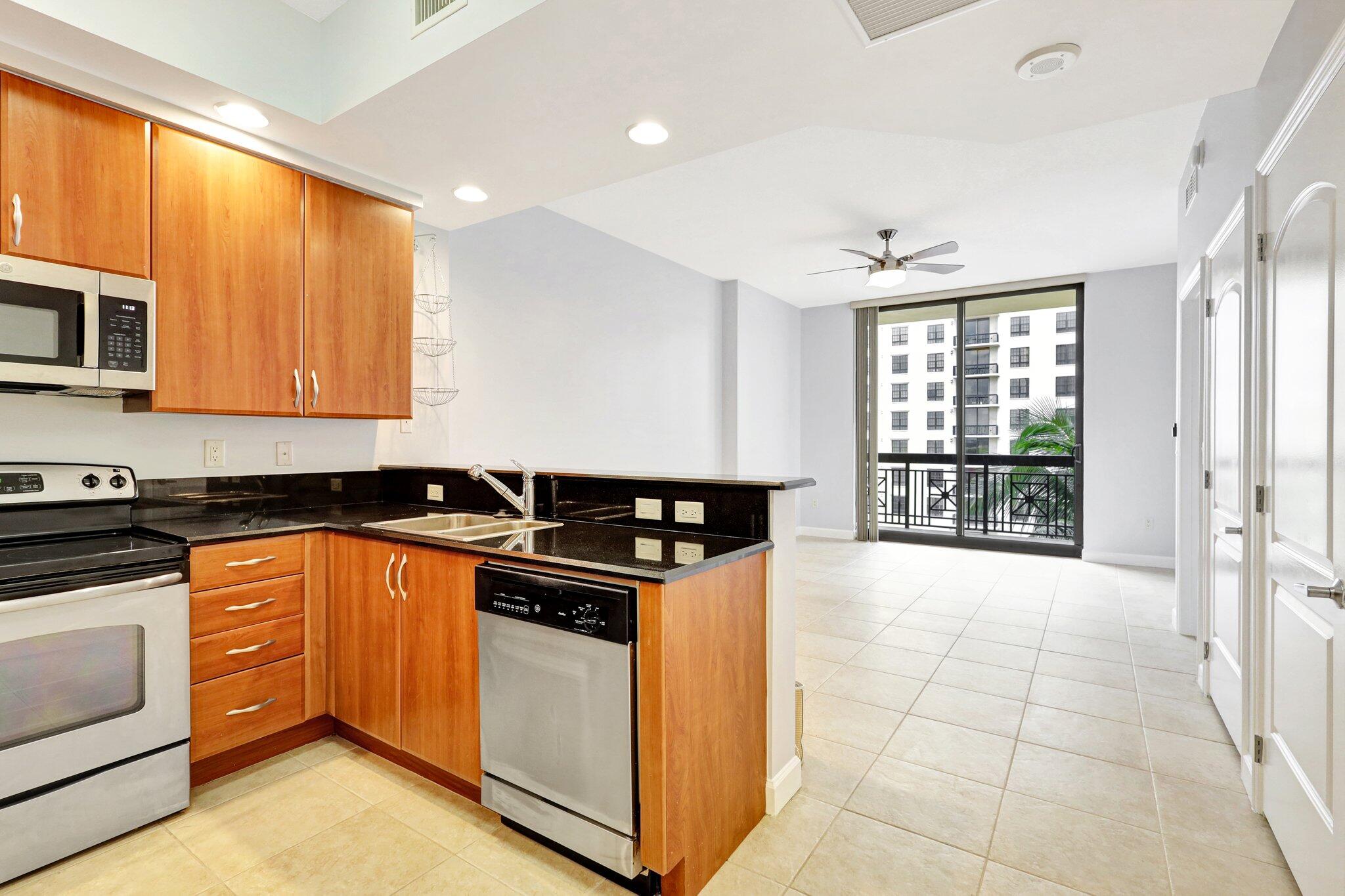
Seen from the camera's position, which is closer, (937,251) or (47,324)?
(47,324)

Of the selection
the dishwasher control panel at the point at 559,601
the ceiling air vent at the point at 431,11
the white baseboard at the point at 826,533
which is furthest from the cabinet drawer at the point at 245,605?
the white baseboard at the point at 826,533

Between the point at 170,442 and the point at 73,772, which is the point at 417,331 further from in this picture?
the point at 73,772

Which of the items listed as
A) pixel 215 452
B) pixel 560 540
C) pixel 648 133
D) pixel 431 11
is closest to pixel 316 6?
pixel 431 11

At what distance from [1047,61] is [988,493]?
5681 mm

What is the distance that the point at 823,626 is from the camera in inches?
160

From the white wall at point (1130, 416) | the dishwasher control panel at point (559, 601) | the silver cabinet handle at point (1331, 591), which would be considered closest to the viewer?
the silver cabinet handle at point (1331, 591)

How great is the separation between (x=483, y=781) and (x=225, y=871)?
0.72 metres

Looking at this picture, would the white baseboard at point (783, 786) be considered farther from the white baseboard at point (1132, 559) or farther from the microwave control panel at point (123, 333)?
the white baseboard at point (1132, 559)

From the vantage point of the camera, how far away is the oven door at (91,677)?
5.62 ft

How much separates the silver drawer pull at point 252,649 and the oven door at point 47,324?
101 centimetres

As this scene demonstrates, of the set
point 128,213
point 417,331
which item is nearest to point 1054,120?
point 417,331

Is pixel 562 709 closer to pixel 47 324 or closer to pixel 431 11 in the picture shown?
pixel 47 324

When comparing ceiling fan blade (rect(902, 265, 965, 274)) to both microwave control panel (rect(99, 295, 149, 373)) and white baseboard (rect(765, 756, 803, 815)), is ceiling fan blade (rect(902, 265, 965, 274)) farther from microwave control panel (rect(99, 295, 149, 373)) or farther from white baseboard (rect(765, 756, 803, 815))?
microwave control panel (rect(99, 295, 149, 373))

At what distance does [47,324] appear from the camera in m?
1.97
